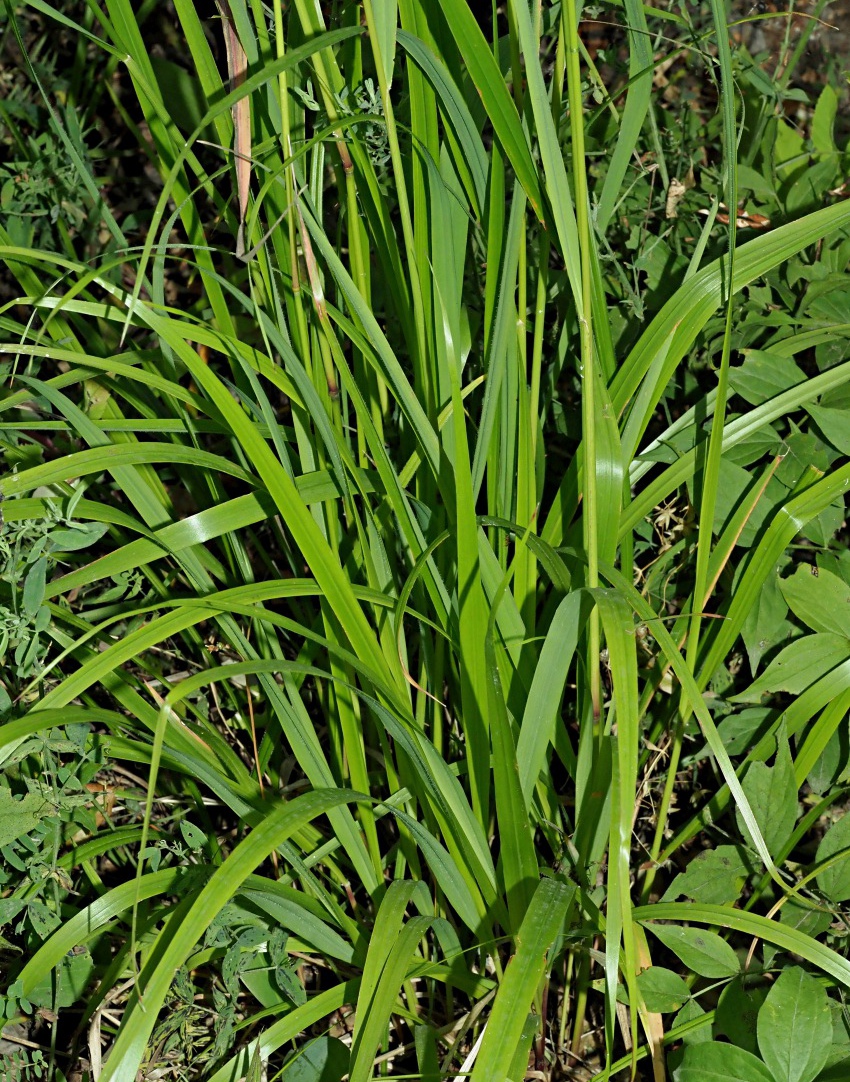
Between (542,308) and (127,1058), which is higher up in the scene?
(542,308)

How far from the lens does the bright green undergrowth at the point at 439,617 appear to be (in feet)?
2.35

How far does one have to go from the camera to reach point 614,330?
108 cm

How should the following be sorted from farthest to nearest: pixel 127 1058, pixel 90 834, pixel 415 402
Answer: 1. pixel 90 834
2. pixel 415 402
3. pixel 127 1058

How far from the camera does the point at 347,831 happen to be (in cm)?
86

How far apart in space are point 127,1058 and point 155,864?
213 mm

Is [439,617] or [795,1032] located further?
[439,617]

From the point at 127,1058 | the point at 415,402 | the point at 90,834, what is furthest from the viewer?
the point at 90,834

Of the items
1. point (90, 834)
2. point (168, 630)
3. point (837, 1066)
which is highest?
point (168, 630)

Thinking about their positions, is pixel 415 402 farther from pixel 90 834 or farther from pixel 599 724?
pixel 90 834

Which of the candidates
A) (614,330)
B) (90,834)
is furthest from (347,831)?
(614,330)

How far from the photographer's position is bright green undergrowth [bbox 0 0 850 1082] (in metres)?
0.72

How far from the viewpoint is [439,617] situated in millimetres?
851

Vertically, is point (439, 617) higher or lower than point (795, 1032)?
higher

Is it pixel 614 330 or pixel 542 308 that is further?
pixel 614 330
